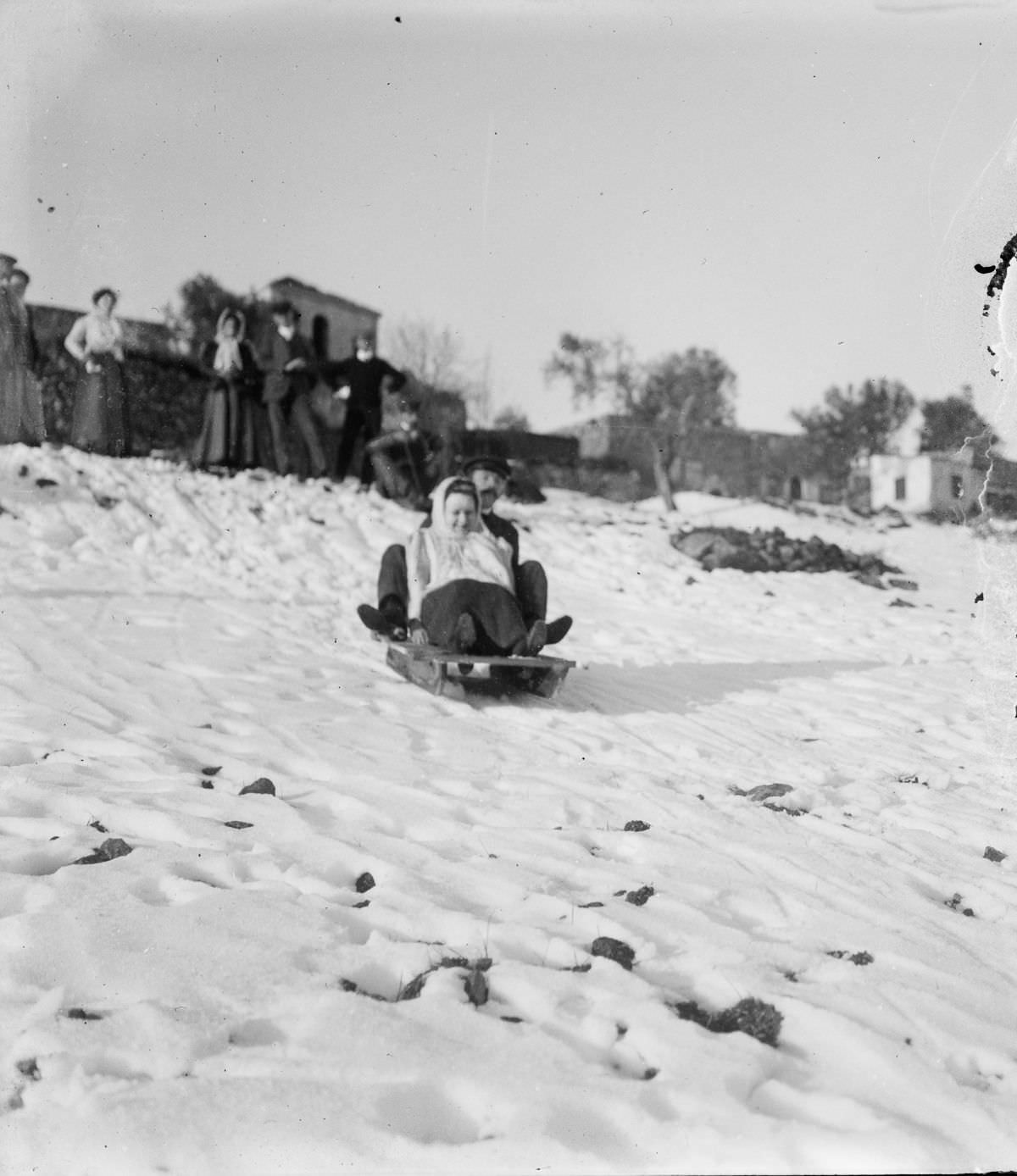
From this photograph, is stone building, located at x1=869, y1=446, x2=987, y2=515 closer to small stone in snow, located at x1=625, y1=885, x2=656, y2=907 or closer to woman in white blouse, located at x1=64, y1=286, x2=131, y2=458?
woman in white blouse, located at x1=64, y1=286, x2=131, y2=458

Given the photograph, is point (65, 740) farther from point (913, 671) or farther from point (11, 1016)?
point (913, 671)

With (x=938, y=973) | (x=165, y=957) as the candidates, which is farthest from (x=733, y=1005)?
(x=165, y=957)

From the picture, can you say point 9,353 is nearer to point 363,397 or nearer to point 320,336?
A: point 363,397

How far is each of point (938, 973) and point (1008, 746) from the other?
338 centimetres

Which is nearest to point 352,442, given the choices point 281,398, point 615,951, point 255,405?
point 281,398

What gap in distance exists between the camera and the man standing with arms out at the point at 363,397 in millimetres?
14258

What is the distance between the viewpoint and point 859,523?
1908 cm

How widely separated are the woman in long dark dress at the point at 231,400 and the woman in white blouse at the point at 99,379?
1.10 meters

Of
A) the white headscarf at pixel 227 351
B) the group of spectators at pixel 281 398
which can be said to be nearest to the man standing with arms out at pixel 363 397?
the group of spectators at pixel 281 398

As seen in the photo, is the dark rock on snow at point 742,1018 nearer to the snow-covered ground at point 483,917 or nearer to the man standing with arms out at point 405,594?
the snow-covered ground at point 483,917

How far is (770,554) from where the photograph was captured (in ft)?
44.1

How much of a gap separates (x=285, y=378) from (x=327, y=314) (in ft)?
39.2

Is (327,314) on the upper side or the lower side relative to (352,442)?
upper

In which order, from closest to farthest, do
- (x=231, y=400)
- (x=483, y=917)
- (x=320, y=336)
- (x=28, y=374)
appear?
(x=483, y=917) → (x=28, y=374) → (x=231, y=400) → (x=320, y=336)
